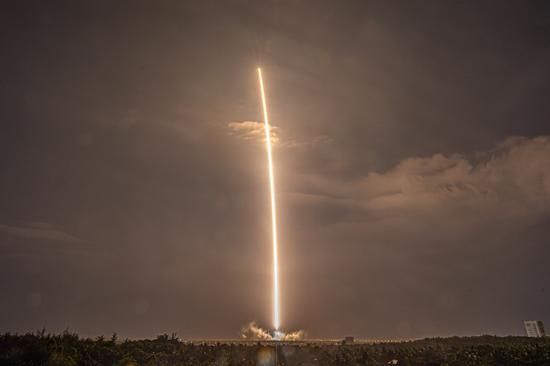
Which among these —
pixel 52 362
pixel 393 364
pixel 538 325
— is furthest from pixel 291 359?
pixel 538 325

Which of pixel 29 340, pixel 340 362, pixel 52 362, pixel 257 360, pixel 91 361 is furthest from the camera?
pixel 257 360

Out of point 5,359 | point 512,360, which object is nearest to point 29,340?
point 5,359

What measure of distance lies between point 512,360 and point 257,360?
1151 inches

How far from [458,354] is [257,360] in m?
24.5

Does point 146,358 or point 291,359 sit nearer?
point 146,358

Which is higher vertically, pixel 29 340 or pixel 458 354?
pixel 29 340

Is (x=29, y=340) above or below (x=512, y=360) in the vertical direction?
above

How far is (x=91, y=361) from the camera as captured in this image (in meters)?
37.3

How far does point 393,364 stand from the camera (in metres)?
42.4

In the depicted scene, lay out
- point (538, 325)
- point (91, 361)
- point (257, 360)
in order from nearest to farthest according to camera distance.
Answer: point (91, 361) < point (257, 360) < point (538, 325)

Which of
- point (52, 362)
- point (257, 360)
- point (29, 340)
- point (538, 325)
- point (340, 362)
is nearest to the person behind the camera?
point (52, 362)

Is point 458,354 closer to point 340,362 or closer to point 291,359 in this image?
point 340,362

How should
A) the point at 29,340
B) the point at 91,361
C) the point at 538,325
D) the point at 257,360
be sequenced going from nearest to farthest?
the point at 91,361, the point at 29,340, the point at 257,360, the point at 538,325

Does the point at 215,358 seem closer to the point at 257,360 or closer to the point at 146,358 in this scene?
the point at 257,360
